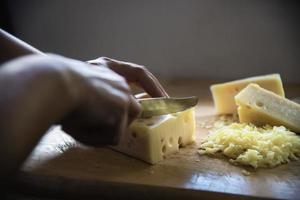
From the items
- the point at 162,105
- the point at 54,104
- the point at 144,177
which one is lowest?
the point at 144,177

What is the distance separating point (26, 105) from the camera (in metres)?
0.54

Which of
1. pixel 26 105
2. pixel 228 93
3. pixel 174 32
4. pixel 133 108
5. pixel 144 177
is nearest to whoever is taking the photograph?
pixel 26 105

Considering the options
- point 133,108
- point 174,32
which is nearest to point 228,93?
point 174,32

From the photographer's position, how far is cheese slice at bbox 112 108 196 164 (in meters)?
0.90

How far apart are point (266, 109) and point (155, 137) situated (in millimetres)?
294

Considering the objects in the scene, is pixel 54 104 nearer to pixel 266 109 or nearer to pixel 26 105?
pixel 26 105

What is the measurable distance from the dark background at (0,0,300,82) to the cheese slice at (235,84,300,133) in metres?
0.44

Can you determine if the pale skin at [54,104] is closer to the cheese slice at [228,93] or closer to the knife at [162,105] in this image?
the knife at [162,105]

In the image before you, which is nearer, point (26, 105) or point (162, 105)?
point (26, 105)

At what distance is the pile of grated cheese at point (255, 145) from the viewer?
2.85 ft

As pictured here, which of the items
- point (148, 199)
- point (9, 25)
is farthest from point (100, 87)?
point (9, 25)

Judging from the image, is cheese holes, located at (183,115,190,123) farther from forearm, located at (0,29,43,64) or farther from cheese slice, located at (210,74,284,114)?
forearm, located at (0,29,43,64)

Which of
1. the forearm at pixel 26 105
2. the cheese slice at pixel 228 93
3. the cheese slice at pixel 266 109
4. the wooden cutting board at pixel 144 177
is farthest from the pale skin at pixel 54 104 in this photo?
the cheese slice at pixel 228 93

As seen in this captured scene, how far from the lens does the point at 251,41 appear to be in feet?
4.75
